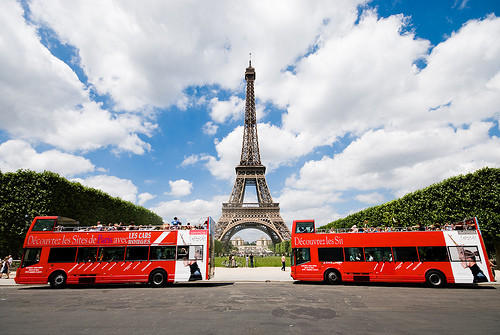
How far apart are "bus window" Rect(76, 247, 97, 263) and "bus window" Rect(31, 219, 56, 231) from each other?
245 centimetres

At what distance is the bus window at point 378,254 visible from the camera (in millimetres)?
16062

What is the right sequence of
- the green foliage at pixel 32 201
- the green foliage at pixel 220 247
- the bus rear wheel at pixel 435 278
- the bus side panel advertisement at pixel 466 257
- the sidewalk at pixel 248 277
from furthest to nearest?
the green foliage at pixel 220 247, the green foliage at pixel 32 201, the sidewalk at pixel 248 277, the bus rear wheel at pixel 435 278, the bus side panel advertisement at pixel 466 257

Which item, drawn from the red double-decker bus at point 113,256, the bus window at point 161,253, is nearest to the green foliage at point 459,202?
the red double-decker bus at point 113,256

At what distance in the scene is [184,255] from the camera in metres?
16.1

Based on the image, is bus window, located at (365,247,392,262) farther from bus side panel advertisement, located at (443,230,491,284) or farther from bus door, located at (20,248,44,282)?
bus door, located at (20,248,44,282)

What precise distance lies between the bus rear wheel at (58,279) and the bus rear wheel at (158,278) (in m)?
5.33

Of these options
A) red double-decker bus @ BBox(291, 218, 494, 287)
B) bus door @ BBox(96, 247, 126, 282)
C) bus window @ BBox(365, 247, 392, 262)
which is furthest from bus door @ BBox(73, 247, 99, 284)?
bus window @ BBox(365, 247, 392, 262)

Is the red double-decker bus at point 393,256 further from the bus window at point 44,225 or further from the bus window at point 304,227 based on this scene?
the bus window at point 44,225

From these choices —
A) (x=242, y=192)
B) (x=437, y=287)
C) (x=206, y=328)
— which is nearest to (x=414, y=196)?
(x=437, y=287)

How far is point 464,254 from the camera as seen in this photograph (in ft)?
49.8

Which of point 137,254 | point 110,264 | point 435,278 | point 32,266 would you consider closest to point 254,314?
point 137,254

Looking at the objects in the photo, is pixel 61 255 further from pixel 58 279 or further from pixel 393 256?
pixel 393 256

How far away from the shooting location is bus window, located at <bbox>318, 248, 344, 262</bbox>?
16.8 m

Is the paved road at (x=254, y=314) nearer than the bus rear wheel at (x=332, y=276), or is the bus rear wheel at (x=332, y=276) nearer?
the paved road at (x=254, y=314)
